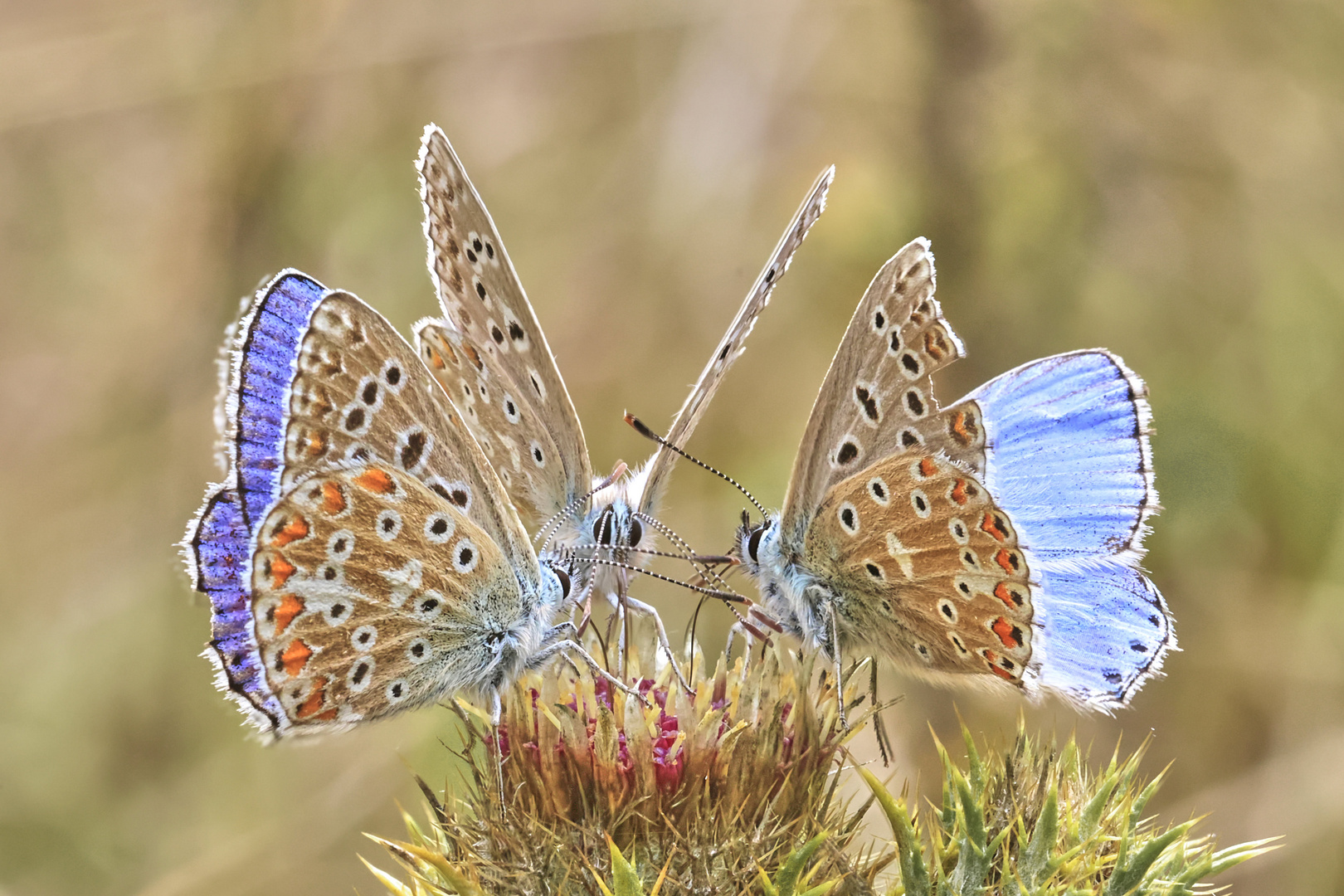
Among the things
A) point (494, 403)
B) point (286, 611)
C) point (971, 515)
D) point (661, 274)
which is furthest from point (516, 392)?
point (661, 274)

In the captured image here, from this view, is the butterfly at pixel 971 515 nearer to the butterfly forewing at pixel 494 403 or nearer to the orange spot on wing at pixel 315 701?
the butterfly forewing at pixel 494 403

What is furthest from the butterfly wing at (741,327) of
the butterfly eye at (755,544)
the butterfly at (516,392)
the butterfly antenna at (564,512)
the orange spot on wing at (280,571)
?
the orange spot on wing at (280,571)

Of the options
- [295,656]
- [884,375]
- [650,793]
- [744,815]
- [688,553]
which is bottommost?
[744,815]

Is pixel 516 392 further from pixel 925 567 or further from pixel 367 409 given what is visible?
pixel 925 567

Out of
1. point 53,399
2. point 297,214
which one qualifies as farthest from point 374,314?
point 53,399

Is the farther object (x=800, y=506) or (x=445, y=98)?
(x=445, y=98)

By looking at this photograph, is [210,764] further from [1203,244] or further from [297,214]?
[1203,244]
